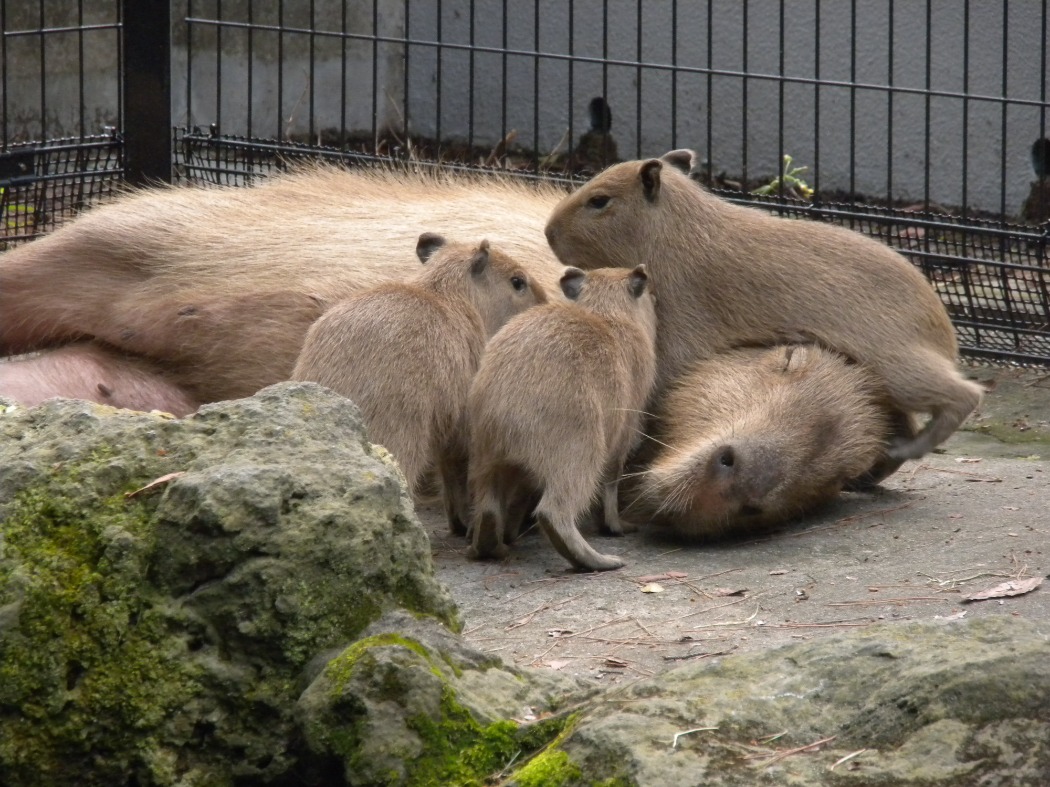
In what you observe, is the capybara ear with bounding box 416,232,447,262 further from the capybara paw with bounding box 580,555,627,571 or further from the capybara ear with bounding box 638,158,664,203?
the capybara paw with bounding box 580,555,627,571

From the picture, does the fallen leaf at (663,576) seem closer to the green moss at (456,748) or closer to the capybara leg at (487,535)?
the capybara leg at (487,535)

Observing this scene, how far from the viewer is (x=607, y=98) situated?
9.54 meters

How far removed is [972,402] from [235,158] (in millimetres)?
4184

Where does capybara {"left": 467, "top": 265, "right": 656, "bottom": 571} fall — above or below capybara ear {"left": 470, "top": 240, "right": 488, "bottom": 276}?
below

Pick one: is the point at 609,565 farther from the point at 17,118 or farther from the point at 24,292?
the point at 17,118

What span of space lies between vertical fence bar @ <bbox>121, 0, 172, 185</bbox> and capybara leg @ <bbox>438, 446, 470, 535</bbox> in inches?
117

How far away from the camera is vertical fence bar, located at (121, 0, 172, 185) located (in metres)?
6.94

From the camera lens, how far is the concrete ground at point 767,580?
11.5 ft

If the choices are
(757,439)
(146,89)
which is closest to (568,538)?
(757,439)

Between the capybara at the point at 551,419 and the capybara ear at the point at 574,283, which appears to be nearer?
the capybara at the point at 551,419

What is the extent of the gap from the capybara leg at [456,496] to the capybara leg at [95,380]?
3.11ft

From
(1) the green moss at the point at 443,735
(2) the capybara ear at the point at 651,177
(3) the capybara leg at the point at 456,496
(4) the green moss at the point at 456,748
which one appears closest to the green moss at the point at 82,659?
(1) the green moss at the point at 443,735

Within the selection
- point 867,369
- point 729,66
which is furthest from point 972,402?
point 729,66

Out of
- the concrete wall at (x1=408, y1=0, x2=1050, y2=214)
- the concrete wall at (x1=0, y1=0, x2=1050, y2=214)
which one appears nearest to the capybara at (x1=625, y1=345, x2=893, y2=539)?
the concrete wall at (x1=408, y1=0, x2=1050, y2=214)
